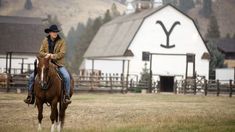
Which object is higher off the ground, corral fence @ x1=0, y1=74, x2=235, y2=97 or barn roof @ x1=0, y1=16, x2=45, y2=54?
barn roof @ x1=0, y1=16, x2=45, y2=54

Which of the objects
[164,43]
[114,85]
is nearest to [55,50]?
[114,85]

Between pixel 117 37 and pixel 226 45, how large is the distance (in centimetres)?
3673

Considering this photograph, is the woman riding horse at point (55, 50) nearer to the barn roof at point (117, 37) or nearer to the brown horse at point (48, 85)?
the brown horse at point (48, 85)

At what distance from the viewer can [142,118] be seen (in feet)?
65.0

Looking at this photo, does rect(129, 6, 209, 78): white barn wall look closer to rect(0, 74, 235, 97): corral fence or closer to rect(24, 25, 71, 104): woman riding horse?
rect(0, 74, 235, 97): corral fence

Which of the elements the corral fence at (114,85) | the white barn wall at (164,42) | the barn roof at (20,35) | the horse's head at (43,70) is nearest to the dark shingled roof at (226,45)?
the white barn wall at (164,42)

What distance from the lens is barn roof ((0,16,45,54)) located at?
6588cm

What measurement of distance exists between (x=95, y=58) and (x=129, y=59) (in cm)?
947

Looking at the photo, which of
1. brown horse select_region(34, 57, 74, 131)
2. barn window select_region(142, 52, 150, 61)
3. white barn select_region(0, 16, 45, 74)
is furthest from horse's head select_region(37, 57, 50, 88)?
barn window select_region(142, 52, 150, 61)

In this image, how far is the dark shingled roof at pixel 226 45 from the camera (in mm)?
98500

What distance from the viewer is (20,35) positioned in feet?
226

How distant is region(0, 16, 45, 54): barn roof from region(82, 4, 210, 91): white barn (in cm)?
843

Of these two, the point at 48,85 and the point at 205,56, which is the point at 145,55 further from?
the point at 48,85

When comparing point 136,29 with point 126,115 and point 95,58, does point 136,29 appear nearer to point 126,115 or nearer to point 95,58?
point 95,58
